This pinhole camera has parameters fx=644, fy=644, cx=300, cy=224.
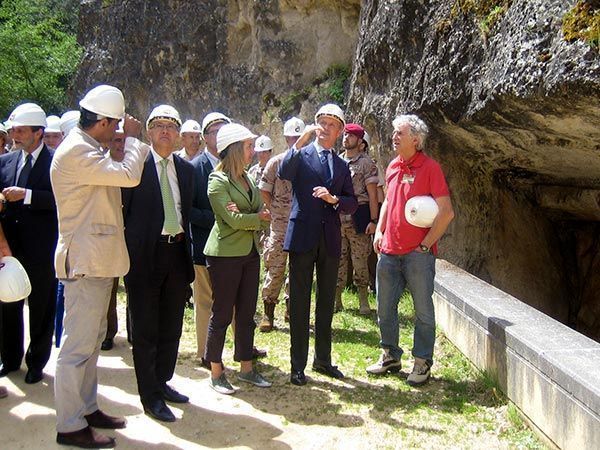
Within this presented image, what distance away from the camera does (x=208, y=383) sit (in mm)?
5109

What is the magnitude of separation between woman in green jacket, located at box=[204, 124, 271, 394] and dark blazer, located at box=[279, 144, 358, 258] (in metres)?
0.33

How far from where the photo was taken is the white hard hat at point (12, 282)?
4145mm

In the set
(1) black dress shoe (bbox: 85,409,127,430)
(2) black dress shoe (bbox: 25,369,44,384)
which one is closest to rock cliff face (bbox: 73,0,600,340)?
(1) black dress shoe (bbox: 85,409,127,430)

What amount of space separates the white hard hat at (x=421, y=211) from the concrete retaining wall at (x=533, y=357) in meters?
0.88

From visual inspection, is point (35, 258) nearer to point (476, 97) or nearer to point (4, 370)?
point (4, 370)

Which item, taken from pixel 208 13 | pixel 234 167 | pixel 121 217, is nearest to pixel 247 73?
pixel 208 13

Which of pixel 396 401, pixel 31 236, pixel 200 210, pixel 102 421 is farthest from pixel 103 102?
pixel 396 401

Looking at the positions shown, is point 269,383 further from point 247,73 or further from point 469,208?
point 247,73

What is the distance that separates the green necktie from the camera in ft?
14.3

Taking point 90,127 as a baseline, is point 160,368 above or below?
below

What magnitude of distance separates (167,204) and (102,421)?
4.87 feet

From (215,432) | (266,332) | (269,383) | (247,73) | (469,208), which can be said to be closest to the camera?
(215,432)

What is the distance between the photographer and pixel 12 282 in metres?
4.16

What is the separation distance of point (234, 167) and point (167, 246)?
2.70ft
